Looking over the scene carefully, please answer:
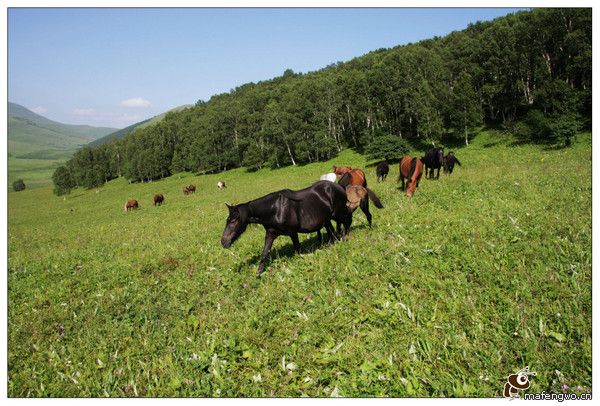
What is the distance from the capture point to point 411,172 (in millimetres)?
17531

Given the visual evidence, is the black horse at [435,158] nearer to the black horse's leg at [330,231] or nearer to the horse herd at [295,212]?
the horse herd at [295,212]

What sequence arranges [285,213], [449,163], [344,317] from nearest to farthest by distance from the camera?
[344,317] → [285,213] → [449,163]

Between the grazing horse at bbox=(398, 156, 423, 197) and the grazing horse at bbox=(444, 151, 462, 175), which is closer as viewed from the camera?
the grazing horse at bbox=(398, 156, 423, 197)

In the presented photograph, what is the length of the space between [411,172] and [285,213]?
11.1 meters

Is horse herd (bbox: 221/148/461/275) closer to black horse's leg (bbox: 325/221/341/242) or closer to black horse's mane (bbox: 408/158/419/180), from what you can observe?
black horse's leg (bbox: 325/221/341/242)

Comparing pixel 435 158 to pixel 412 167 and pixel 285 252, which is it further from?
pixel 285 252

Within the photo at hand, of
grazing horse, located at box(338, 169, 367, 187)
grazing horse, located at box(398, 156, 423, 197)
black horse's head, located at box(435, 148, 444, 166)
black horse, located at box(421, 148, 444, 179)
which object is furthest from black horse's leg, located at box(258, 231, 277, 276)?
black horse's head, located at box(435, 148, 444, 166)

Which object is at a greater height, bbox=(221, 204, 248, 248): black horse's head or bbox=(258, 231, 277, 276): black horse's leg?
bbox=(221, 204, 248, 248): black horse's head

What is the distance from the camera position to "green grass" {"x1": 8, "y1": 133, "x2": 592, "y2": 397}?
4.63m

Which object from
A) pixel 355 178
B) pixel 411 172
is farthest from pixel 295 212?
pixel 411 172
